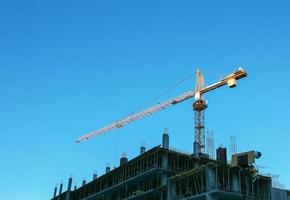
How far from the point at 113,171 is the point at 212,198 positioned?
33.5m

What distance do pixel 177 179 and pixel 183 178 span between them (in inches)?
→ 52.6

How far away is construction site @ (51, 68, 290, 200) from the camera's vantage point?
56.9 meters

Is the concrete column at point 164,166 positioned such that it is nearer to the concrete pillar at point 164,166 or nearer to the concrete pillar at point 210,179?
the concrete pillar at point 164,166

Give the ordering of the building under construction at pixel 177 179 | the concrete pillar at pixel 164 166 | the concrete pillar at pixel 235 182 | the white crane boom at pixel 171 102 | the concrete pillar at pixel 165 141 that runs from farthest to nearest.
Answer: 1. the white crane boom at pixel 171 102
2. the concrete pillar at pixel 165 141
3. the concrete pillar at pixel 164 166
4. the concrete pillar at pixel 235 182
5. the building under construction at pixel 177 179

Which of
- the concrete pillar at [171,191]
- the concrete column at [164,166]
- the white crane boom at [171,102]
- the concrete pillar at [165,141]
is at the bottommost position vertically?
the concrete pillar at [171,191]

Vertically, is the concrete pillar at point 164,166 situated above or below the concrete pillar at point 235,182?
above

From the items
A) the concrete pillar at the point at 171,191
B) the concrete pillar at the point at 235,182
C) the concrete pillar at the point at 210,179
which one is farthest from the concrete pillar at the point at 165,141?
the concrete pillar at the point at 210,179

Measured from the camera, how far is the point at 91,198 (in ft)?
303

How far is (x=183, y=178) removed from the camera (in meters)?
60.9

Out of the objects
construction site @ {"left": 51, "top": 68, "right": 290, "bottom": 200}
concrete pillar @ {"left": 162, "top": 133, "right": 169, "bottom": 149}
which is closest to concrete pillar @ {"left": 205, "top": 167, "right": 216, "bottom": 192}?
construction site @ {"left": 51, "top": 68, "right": 290, "bottom": 200}

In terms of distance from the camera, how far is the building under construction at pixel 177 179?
5678cm

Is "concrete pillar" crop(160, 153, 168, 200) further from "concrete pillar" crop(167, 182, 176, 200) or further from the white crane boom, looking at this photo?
the white crane boom

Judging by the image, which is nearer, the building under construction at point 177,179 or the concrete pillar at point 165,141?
the building under construction at point 177,179

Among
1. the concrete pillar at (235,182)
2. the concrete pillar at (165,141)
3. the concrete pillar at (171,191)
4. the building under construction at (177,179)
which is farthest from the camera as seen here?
the concrete pillar at (165,141)
